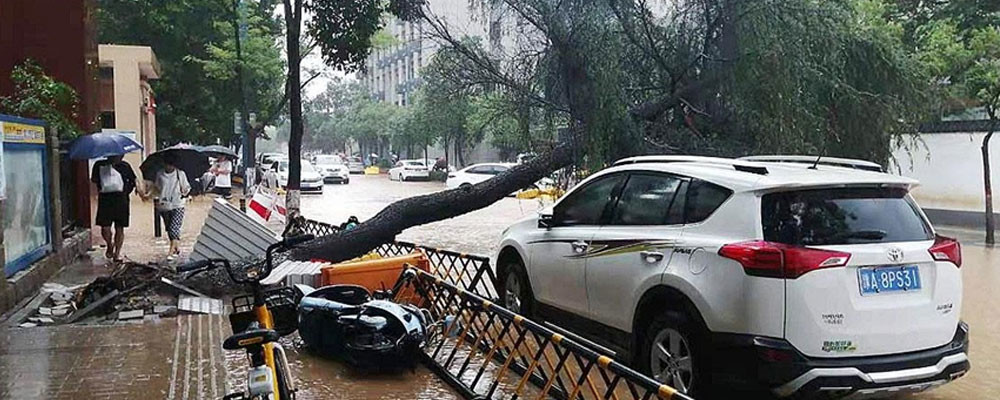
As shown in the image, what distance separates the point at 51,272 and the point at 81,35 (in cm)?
515

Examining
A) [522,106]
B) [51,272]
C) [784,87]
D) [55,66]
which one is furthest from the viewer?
[55,66]

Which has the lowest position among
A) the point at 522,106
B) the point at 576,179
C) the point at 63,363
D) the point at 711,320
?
the point at 63,363

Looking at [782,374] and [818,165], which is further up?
[818,165]

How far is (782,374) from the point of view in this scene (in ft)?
15.2

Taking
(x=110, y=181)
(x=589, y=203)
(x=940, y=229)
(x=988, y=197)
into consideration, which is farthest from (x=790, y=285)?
(x=940, y=229)

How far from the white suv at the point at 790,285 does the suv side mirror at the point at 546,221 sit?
122cm

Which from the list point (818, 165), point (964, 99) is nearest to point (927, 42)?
point (964, 99)

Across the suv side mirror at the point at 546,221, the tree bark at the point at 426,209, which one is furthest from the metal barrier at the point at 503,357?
the tree bark at the point at 426,209

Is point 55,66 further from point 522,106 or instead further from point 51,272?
point 522,106

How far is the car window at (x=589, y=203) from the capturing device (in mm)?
6336

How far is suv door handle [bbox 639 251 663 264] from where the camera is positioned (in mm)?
5328

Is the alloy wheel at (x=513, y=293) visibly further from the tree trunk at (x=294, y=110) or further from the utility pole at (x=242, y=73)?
the utility pole at (x=242, y=73)

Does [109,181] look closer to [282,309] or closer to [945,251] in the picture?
[282,309]

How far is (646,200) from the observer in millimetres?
5859
